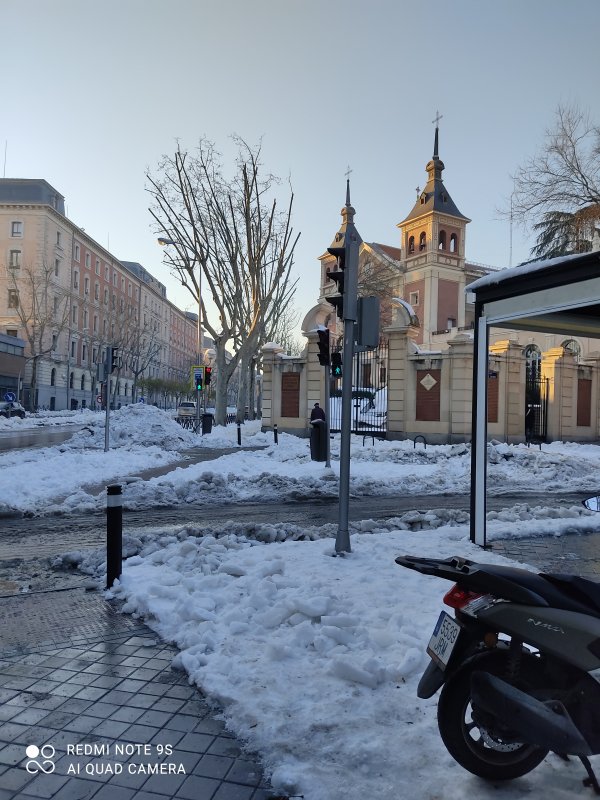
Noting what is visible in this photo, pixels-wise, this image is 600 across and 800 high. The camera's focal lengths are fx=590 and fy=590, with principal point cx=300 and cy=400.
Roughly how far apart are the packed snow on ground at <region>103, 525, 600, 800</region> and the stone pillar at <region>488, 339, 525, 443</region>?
56.5ft

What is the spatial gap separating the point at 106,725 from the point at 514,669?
2021 mm

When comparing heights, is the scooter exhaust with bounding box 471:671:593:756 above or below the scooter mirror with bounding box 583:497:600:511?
below

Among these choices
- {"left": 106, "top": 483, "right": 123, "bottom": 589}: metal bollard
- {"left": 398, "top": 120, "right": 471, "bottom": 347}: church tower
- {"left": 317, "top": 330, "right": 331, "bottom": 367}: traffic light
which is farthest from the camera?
{"left": 398, "top": 120, "right": 471, "bottom": 347}: church tower

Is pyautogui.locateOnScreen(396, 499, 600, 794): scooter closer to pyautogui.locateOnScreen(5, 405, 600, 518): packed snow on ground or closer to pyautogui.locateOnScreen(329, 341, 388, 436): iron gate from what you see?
pyautogui.locateOnScreen(5, 405, 600, 518): packed snow on ground

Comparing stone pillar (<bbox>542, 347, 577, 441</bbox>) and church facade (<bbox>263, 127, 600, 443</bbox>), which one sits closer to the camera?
church facade (<bbox>263, 127, 600, 443</bbox>)

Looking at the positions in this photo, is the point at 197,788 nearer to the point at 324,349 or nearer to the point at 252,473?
the point at 252,473

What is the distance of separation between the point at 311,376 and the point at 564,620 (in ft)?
75.1

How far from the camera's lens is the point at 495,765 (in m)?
2.45

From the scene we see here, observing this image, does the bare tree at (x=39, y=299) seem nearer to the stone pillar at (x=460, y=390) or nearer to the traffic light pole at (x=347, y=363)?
the stone pillar at (x=460, y=390)

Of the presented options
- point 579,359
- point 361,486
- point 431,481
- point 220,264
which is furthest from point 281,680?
point 220,264

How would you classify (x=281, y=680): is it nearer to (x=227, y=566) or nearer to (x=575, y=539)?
(x=227, y=566)

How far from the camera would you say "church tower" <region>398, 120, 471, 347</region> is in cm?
5953

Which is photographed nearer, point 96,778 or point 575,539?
point 96,778

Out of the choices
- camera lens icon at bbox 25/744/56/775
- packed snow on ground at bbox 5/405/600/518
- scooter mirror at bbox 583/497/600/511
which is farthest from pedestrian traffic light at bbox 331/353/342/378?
camera lens icon at bbox 25/744/56/775
